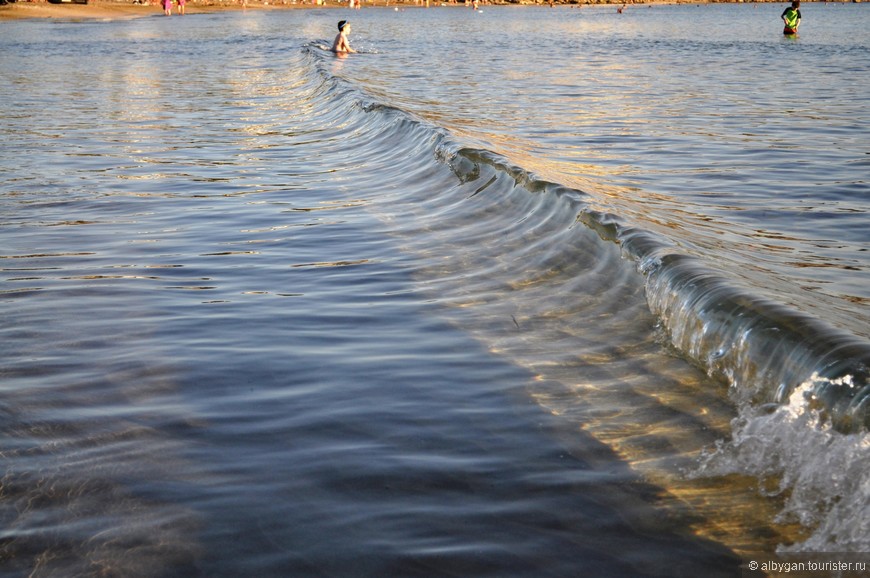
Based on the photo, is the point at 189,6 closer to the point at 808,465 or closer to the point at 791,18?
the point at 791,18

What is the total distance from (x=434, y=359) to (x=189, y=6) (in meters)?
110

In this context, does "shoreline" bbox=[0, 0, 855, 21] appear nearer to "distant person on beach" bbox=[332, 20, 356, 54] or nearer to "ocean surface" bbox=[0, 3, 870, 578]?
"distant person on beach" bbox=[332, 20, 356, 54]

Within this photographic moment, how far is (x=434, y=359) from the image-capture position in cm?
589

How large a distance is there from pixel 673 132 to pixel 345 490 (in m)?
13.8

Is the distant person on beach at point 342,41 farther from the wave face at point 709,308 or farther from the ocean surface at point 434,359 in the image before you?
the wave face at point 709,308

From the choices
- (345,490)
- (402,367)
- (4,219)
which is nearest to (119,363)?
(402,367)

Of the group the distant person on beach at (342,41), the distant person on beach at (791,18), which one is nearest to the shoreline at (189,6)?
the distant person on beach at (342,41)

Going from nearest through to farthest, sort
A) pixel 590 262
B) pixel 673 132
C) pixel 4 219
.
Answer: pixel 590 262 < pixel 4 219 < pixel 673 132

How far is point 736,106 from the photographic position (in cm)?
2052

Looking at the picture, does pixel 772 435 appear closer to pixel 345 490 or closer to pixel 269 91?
pixel 345 490

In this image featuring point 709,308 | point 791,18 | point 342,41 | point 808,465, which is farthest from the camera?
point 791,18

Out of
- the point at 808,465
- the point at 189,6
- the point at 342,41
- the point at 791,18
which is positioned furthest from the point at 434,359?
the point at 189,6

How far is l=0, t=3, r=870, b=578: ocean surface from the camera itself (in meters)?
3.86

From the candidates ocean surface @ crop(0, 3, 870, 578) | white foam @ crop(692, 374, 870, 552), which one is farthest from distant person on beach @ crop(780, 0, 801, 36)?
white foam @ crop(692, 374, 870, 552)
